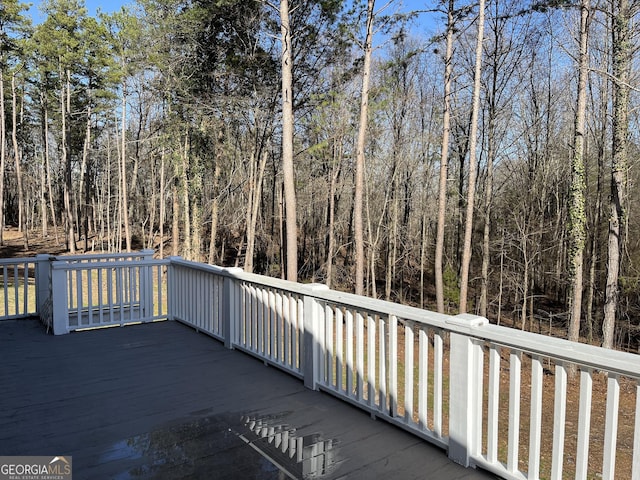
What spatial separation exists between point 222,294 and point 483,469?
292cm

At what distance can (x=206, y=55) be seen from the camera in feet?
45.3

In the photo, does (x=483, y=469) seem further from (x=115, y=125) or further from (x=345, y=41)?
(x=115, y=125)

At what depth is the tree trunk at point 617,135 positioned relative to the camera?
10.1 metres

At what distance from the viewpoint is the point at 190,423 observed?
2.67m

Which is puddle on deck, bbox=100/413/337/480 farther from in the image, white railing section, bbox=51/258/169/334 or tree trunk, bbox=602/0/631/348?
tree trunk, bbox=602/0/631/348

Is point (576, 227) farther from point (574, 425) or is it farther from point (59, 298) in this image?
point (59, 298)

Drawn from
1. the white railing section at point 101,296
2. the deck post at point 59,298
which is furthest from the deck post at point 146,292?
the deck post at point 59,298

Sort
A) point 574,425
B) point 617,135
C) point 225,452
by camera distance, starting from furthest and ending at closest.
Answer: point 617,135
point 574,425
point 225,452

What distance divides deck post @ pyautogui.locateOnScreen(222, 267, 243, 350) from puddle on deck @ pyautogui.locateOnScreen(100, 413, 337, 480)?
1.54 meters

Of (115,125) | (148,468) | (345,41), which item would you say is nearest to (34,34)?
(115,125)

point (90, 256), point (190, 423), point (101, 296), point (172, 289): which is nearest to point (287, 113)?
point (172, 289)

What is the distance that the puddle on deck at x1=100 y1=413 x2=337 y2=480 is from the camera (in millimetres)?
2139

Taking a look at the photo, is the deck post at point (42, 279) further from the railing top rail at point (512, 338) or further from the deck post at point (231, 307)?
the railing top rail at point (512, 338)

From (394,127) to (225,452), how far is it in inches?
655
